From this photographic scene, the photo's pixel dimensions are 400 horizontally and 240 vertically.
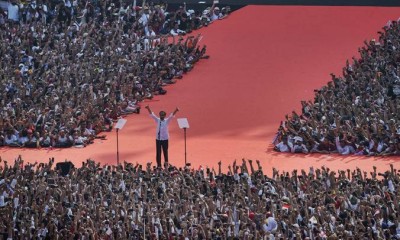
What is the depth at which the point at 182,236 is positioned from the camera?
24.7 m

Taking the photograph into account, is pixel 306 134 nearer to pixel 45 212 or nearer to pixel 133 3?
pixel 45 212

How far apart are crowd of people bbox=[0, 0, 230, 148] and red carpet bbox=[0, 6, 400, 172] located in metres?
→ 0.46

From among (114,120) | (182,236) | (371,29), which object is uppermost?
(371,29)

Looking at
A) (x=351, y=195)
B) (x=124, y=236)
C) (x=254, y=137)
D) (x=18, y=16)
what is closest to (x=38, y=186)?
(x=124, y=236)

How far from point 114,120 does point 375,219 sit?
1312 centimetres

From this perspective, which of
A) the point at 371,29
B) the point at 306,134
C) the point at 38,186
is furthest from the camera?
the point at 371,29

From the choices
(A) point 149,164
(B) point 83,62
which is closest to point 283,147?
(A) point 149,164

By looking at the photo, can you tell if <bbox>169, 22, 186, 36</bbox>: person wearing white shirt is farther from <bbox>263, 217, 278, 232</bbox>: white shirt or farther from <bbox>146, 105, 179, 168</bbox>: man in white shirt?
<bbox>263, 217, 278, 232</bbox>: white shirt

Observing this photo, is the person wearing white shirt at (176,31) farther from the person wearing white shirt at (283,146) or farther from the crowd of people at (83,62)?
the person wearing white shirt at (283,146)

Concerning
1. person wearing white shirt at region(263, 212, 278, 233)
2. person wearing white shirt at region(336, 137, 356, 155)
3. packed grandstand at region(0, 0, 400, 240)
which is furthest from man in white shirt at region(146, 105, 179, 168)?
person wearing white shirt at region(263, 212, 278, 233)

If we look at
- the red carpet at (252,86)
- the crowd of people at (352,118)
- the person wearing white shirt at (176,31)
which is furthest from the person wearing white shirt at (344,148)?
the person wearing white shirt at (176,31)

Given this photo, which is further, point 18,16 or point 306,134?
point 18,16

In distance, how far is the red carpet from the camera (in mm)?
33719

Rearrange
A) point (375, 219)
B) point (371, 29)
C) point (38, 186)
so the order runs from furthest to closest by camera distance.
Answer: point (371, 29) < point (38, 186) < point (375, 219)
